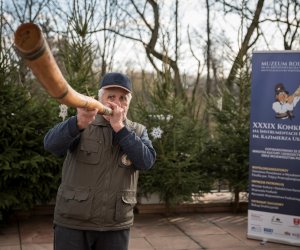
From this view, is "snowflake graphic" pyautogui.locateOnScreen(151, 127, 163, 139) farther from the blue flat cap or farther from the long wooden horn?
the long wooden horn

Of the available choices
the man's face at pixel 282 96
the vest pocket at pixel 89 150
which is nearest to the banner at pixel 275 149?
the man's face at pixel 282 96

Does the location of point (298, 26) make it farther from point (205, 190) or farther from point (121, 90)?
point (121, 90)

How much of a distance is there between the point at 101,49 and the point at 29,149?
35.0 feet

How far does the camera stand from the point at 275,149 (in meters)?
5.07

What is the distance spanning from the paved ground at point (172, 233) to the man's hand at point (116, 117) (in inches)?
113

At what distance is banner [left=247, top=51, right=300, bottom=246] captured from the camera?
16.3 feet

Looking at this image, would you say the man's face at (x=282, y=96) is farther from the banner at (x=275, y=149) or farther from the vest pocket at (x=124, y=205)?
the vest pocket at (x=124, y=205)

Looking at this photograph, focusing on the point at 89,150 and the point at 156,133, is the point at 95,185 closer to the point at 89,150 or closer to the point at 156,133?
the point at 89,150

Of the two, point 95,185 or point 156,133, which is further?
point 156,133

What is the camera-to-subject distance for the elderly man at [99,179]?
253cm

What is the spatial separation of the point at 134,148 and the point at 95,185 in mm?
337

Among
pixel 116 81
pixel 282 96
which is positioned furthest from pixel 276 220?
pixel 116 81

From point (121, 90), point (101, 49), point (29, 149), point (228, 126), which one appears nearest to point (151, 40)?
point (101, 49)

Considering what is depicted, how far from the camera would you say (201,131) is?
21.7 feet
